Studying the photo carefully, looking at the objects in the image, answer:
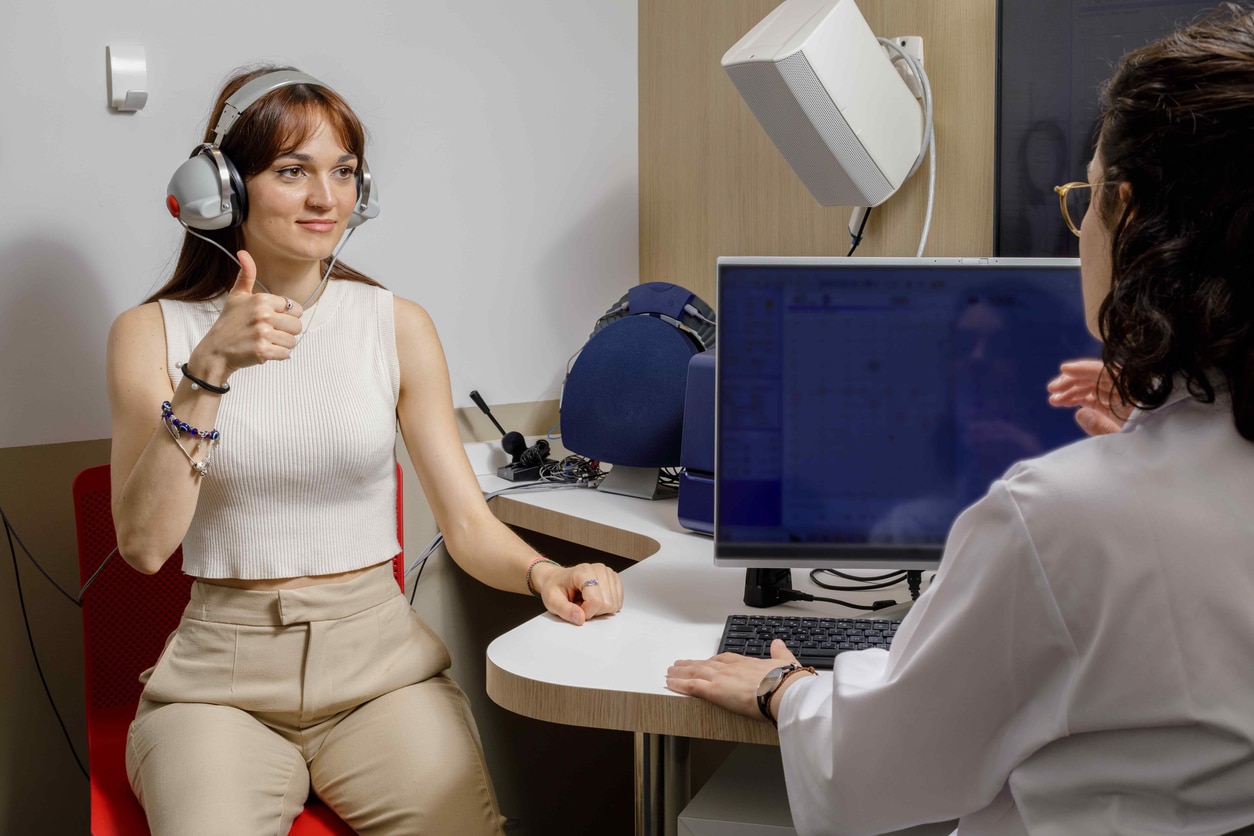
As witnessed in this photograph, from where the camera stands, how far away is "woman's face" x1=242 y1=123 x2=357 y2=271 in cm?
135

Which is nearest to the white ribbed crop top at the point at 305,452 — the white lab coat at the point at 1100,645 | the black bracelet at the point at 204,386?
the black bracelet at the point at 204,386

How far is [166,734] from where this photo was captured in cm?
122

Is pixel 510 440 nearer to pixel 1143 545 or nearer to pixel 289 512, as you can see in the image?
pixel 289 512

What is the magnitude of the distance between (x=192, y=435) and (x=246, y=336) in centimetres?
14

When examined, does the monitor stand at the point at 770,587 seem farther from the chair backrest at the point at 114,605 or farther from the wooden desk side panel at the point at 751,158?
the chair backrest at the point at 114,605

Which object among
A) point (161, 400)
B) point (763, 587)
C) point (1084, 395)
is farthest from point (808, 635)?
point (161, 400)

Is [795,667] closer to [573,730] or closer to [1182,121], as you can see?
[1182,121]

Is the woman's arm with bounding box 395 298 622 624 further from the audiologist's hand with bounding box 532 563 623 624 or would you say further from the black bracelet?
the black bracelet

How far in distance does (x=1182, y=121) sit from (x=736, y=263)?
Result: 22.6 inches

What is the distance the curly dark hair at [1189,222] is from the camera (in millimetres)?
639

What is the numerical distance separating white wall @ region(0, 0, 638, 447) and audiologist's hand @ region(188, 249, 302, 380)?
0.47 metres

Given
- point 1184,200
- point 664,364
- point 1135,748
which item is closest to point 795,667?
point 1135,748

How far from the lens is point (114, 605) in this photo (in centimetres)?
146

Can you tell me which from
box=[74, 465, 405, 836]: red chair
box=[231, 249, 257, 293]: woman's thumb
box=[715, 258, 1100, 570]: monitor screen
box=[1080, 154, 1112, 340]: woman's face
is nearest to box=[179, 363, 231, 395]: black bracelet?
box=[231, 249, 257, 293]: woman's thumb
